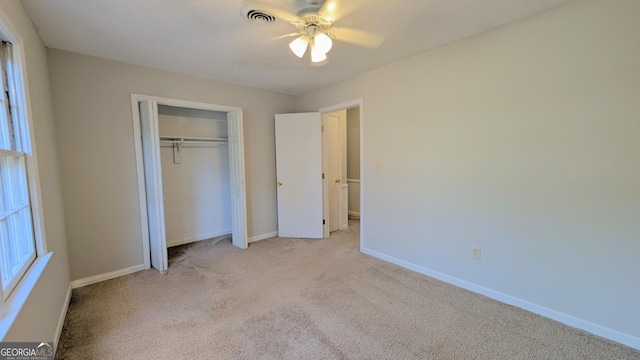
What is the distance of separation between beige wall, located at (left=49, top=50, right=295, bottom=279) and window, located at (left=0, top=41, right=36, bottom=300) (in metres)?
1.11

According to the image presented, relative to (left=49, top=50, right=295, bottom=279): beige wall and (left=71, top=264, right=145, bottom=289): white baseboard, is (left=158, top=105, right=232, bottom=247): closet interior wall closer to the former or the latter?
(left=49, top=50, right=295, bottom=279): beige wall

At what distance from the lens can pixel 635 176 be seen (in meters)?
1.76

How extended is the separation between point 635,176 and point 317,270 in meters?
2.71

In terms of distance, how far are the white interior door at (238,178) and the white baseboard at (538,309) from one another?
7.30 ft

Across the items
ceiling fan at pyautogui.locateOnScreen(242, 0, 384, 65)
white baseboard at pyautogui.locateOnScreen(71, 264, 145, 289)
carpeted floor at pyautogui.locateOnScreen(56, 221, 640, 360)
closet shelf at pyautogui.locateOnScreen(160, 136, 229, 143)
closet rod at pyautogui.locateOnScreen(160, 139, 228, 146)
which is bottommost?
carpeted floor at pyautogui.locateOnScreen(56, 221, 640, 360)

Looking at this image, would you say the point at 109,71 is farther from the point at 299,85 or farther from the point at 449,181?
the point at 449,181

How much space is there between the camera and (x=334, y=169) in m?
4.61

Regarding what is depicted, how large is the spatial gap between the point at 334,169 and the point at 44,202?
→ 351 centimetres

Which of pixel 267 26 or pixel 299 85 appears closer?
pixel 267 26

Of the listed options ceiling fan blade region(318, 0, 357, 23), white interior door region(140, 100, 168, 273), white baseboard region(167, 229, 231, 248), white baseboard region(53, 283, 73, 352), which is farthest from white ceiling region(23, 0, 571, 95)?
white baseboard region(167, 229, 231, 248)

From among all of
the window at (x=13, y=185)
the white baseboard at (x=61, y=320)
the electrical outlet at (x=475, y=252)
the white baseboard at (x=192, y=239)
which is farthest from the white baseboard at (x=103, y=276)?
the electrical outlet at (x=475, y=252)

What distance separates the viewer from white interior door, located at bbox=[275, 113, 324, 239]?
4.17m

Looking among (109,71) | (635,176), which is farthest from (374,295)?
(109,71)

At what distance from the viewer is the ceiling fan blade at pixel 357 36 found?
2283 mm
